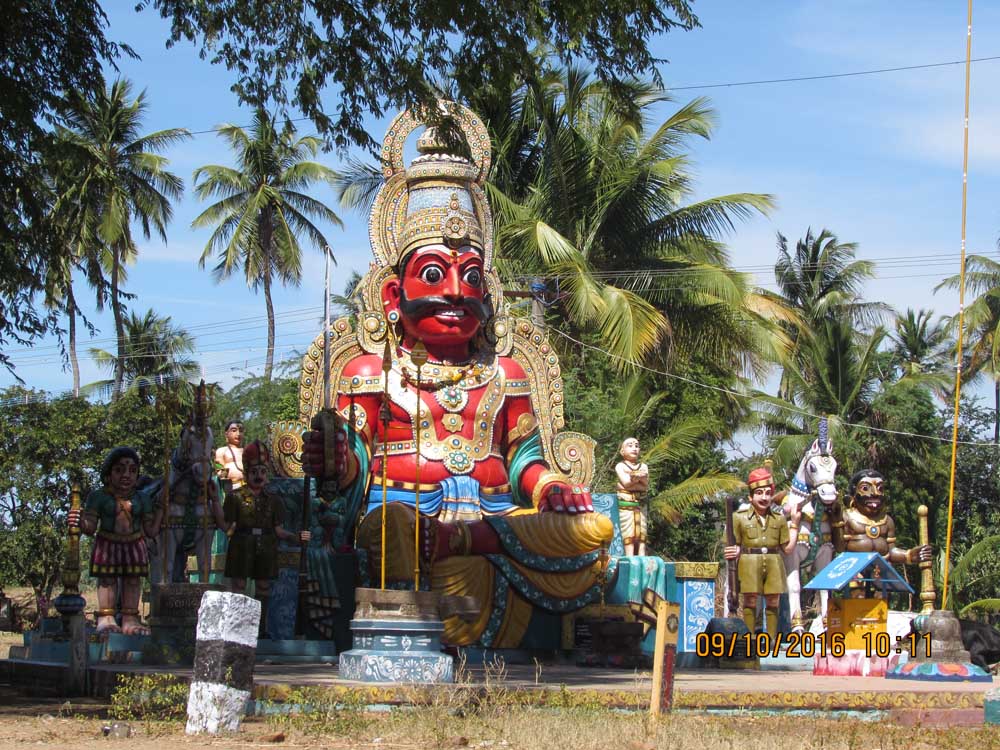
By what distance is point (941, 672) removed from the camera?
43.4 ft

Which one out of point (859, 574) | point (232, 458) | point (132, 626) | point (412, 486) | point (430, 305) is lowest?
point (132, 626)

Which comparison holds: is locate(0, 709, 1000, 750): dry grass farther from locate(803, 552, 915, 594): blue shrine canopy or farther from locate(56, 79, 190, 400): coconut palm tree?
locate(56, 79, 190, 400): coconut palm tree

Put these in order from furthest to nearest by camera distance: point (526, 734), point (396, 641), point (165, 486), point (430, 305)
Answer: point (430, 305)
point (165, 486)
point (396, 641)
point (526, 734)

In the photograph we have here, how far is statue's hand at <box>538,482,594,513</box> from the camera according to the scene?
14266 millimetres

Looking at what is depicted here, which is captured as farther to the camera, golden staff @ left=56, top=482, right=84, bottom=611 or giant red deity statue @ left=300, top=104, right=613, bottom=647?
giant red deity statue @ left=300, top=104, right=613, bottom=647

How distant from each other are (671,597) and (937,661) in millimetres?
2798

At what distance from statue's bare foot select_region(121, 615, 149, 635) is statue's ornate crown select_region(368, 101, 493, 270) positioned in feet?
15.3

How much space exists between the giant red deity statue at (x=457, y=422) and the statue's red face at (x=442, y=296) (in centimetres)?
1

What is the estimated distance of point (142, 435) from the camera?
85.2ft

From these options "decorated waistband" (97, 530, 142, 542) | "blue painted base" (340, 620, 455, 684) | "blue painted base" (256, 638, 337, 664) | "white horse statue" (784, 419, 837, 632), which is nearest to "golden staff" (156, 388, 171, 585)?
"decorated waistband" (97, 530, 142, 542)

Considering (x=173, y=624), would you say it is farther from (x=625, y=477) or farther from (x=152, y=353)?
(x=152, y=353)

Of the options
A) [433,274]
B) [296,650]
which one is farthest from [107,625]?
[433,274]

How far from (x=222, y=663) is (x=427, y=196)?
7.45m

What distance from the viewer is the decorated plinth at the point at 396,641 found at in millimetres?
10828
